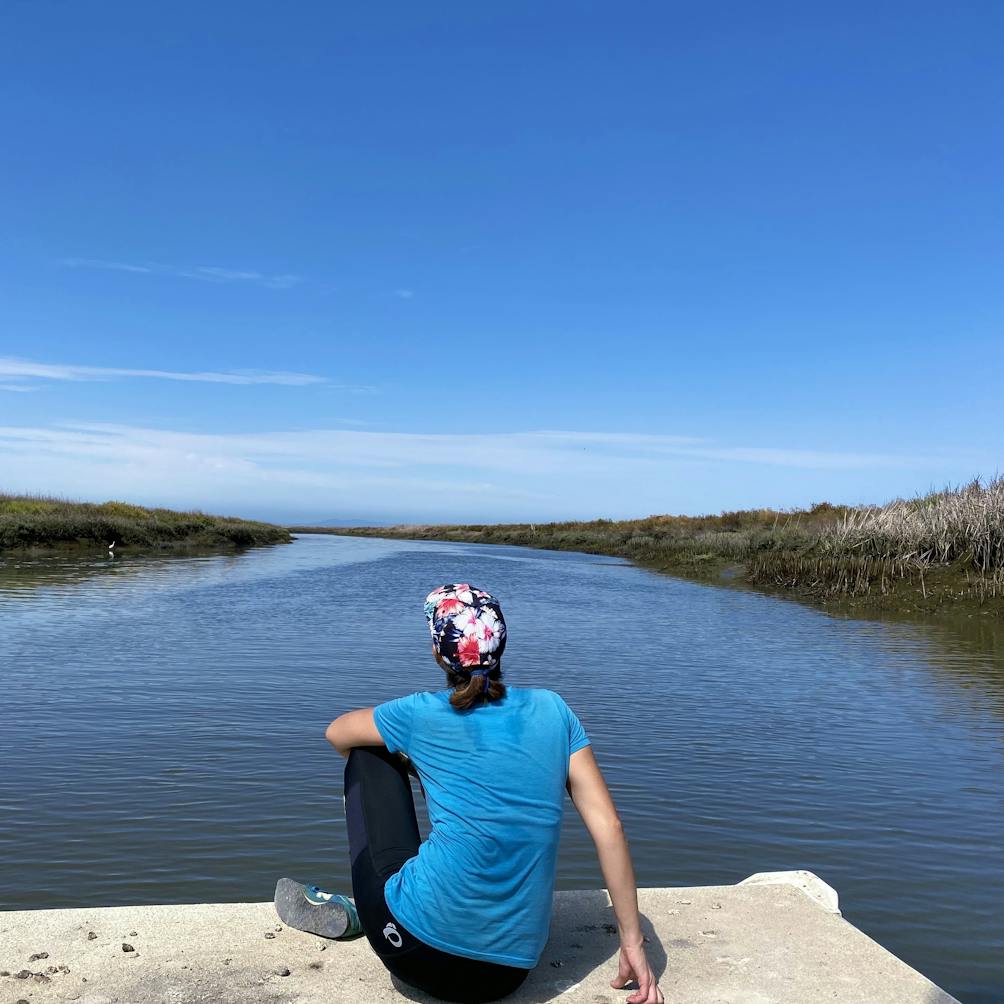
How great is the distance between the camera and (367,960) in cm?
351

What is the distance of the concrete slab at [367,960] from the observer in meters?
3.25

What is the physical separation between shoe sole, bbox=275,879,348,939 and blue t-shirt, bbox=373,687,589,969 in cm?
58

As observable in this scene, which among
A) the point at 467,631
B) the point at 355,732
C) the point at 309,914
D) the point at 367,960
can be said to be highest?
the point at 467,631

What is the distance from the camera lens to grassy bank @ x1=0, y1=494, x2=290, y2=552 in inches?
1346

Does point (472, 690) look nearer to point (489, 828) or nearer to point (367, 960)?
point (489, 828)

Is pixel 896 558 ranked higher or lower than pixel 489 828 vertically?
higher

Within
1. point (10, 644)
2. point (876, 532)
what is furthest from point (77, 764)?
point (876, 532)

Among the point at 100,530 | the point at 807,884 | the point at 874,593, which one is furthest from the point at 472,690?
the point at 100,530

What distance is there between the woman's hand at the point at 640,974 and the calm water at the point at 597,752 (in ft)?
5.27

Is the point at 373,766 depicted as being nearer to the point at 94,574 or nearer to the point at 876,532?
the point at 876,532

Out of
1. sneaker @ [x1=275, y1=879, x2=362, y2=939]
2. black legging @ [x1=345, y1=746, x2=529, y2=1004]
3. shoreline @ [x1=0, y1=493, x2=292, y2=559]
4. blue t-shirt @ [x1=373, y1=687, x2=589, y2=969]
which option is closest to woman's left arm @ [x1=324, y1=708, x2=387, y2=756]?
black legging @ [x1=345, y1=746, x2=529, y2=1004]

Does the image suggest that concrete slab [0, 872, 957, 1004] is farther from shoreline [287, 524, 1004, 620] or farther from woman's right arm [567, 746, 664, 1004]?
shoreline [287, 524, 1004, 620]

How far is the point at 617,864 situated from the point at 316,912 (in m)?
1.23

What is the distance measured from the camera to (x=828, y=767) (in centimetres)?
746
